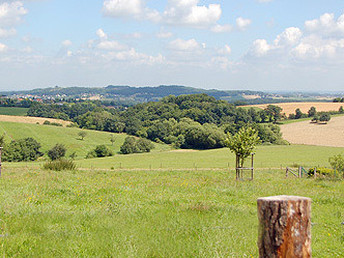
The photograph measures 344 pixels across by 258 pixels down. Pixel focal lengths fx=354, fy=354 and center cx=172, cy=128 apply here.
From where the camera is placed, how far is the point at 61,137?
99.2 meters

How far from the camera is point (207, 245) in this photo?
7289mm

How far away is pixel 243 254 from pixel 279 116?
128632mm

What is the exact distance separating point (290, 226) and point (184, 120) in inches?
4877

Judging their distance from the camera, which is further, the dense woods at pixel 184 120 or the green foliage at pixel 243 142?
the dense woods at pixel 184 120

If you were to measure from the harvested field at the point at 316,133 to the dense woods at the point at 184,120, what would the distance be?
16.7ft

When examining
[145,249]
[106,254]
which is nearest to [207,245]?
[145,249]

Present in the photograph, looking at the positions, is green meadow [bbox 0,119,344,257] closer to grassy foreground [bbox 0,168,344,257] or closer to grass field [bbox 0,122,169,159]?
grassy foreground [bbox 0,168,344,257]

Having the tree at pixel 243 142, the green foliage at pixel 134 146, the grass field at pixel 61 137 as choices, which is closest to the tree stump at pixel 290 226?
the tree at pixel 243 142

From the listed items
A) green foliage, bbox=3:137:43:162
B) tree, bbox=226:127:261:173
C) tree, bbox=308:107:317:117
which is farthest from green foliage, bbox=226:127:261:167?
tree, bbox=308:107:317:117

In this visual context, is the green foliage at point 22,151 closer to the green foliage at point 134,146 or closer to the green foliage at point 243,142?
the green foliage at point 134,146

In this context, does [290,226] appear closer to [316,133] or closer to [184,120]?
[316,133]

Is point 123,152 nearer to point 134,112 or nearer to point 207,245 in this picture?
point 134,112

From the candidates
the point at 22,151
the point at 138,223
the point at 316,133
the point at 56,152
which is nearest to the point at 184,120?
the point at 316,133

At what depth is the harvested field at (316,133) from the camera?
84.8m
